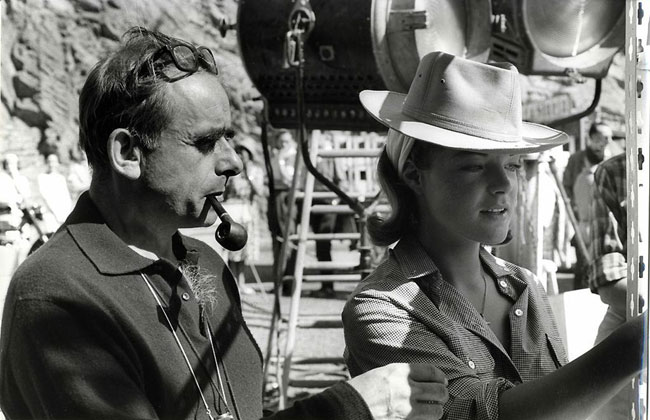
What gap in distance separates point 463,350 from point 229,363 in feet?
1.25

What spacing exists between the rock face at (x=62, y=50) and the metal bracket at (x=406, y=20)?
54 cm

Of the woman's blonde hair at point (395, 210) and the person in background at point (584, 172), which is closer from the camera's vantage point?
the woman's blonde hair at point (395, 210)

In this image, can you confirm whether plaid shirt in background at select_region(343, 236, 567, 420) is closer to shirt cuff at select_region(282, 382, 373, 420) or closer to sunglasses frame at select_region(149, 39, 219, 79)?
shirt cuff at select_region(282, 382, 373, 420)

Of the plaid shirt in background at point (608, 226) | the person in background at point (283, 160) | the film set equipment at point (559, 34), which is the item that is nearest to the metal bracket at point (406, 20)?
the film set equipment at point (559, 34)

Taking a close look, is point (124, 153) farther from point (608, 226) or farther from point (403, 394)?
point (608, 226)

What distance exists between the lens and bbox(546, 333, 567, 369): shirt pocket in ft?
4.74

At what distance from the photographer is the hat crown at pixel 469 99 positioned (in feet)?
4.64

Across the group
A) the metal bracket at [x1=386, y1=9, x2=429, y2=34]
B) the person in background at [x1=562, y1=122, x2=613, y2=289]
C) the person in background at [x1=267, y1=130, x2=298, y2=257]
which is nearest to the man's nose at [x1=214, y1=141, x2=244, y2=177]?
the metal bracket at [x1=386, y1=9, x2=429, y2=34]

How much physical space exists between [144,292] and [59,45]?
168cm

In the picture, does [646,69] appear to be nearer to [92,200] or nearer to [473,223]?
[473,223]

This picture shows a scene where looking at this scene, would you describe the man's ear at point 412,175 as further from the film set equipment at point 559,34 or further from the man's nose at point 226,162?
the film set equipment at point 559,34

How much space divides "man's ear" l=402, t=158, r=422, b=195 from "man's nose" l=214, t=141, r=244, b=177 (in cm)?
31

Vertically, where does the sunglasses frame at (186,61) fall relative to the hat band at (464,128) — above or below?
above

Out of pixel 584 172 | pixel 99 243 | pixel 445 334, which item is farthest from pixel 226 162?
pixel 584 172
